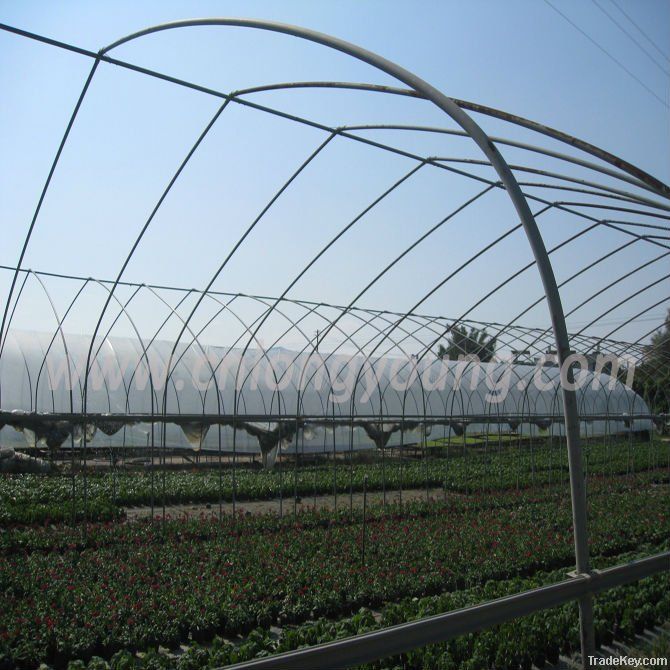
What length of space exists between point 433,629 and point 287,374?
21.6 metres

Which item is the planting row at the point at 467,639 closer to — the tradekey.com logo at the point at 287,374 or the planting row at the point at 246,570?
the planting row at the point at 246,570

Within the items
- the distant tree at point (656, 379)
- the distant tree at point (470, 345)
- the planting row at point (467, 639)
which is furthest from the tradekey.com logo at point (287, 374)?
the planting row at point (467, 639)

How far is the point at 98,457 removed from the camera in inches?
851

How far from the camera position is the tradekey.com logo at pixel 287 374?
70.2 feet

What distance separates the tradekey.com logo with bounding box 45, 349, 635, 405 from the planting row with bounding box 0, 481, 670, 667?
7.41 m

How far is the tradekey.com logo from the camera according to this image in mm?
21406

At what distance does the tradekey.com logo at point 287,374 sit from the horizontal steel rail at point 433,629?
566 inches

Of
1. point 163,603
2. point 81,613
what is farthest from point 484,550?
point 81,613

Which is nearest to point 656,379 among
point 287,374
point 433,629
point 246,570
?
point 287,374

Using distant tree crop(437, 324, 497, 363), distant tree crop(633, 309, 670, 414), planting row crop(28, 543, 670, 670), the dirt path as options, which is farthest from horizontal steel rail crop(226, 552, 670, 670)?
distant tree crop(633, 309, 670, 414)

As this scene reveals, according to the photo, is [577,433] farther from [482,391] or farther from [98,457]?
[482,391]

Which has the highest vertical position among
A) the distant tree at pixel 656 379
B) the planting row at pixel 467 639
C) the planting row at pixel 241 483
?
the distant tree at pixel 656 379

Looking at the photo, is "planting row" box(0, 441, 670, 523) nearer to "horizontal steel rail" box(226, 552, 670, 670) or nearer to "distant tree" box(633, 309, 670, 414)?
"horizontal steel rail" box(226, 552, 670, 670)

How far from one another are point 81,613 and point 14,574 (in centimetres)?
167
